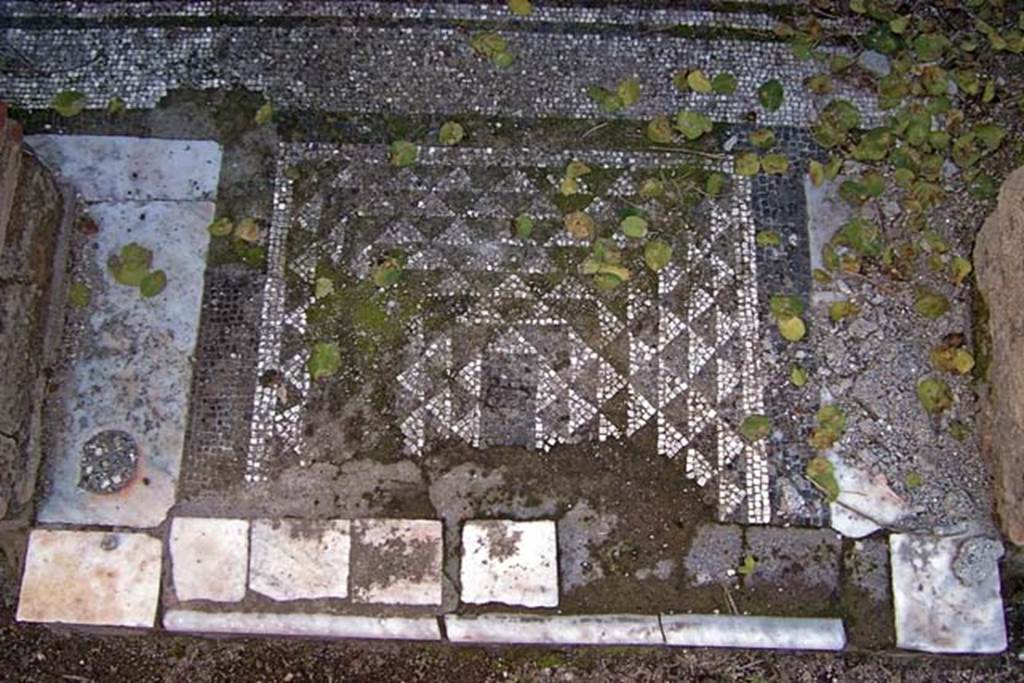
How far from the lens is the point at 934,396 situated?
360 cm

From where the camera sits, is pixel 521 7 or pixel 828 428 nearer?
pixel 828 428

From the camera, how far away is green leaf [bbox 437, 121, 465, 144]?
12.7 ft

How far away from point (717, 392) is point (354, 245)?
5.07 ft

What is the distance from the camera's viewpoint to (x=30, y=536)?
3506mm

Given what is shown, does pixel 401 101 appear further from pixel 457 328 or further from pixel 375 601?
pixel 375 601

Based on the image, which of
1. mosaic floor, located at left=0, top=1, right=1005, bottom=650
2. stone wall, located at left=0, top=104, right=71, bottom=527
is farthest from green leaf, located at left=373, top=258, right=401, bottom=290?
stone wall, located at left=0, top=104, right=71, bottom=527

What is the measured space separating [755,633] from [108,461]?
2476mm

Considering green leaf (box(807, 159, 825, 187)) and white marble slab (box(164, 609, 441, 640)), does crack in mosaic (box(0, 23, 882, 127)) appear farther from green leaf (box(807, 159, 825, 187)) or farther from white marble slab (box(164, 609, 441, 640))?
white marble slab (box(164, 609, 441, 640))

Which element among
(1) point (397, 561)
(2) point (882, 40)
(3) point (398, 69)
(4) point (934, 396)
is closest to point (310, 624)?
(1) point (397, 561)

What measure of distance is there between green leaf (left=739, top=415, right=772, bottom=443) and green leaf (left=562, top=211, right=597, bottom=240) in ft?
3.09

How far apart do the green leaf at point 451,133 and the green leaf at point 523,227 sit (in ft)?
1.41

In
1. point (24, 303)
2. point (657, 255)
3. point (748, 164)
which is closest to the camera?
point (24, 303)

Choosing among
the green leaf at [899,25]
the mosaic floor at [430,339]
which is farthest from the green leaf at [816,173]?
the green leaf at [899,25]

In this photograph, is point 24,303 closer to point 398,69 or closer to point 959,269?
point 398,69
